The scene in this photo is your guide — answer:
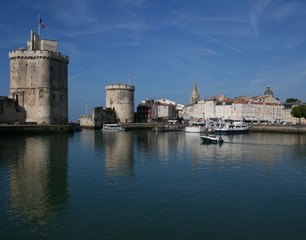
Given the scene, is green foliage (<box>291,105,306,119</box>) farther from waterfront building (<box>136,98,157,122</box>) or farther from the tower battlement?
the tower battlement

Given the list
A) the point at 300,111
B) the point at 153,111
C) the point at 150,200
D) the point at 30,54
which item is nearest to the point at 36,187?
the point at 150,200

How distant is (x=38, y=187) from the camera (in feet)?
40.5

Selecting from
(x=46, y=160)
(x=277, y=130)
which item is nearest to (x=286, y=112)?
(x=277, y=130)

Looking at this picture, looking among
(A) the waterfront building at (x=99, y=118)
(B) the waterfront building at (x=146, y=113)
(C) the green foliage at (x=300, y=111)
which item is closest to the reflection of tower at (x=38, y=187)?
(A) the waterfront building at (x=99, y=118)

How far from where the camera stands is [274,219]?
360 inches

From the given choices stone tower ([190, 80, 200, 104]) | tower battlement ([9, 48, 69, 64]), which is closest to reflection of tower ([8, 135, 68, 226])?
tower battlement ([9, 48, 69, 64])

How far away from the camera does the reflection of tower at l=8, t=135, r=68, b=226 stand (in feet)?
31.3

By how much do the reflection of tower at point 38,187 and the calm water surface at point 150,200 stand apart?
0.03 meters

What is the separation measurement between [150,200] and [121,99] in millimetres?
55361

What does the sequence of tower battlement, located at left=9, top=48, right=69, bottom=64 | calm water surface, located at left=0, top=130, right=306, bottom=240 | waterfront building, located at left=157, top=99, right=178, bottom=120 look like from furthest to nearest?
waterfront building, located at left=157, top=99, right=178, bottom=120 < tower battlement, located at left=9, top=48, right=69, bottom=64 < calm water surface, located at left=0, top=130, right=306, bottom=240

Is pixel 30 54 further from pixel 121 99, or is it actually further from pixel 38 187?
pixel 38 187

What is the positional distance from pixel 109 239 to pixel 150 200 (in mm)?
3364

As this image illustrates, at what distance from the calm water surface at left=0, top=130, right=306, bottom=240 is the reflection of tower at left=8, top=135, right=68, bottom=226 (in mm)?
29

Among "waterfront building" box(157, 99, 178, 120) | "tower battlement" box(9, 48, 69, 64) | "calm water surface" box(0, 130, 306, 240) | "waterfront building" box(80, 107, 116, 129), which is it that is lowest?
"calm water surface" box(0, 130, 306, 240)
